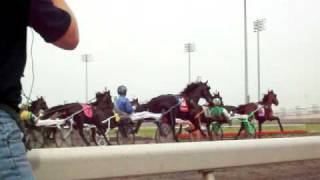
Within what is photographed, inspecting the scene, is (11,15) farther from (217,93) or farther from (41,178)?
(217,93)

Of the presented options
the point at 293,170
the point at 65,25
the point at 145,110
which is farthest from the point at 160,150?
the point at 145,110

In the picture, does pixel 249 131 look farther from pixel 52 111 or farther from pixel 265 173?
pixel 265 173

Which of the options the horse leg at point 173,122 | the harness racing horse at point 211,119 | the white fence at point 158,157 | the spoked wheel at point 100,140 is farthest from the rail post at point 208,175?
the harness racing horse at point 211,119

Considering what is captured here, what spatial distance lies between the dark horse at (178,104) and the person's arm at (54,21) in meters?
19.4

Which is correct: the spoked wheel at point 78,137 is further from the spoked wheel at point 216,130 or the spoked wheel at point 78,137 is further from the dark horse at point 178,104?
the spoked wheel at point 216,130

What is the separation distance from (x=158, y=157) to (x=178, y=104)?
18.3 metres

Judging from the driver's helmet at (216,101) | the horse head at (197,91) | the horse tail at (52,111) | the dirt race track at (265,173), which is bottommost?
the dirt race track at (265,173)

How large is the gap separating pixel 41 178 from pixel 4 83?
147cm

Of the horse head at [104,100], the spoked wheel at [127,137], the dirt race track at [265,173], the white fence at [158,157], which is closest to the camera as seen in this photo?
the white fence at [158,157]

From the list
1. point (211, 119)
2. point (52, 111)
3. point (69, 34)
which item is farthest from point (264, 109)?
point (69, 34)

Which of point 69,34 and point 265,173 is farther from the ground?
A: point 69,34

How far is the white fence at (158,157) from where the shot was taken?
391 centimetres

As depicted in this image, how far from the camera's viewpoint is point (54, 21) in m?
2.49

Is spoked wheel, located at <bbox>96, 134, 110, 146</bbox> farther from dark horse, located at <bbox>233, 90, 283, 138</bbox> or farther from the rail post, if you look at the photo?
the rail post
